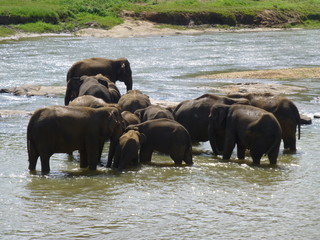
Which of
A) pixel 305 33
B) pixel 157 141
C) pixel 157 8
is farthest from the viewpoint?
pixel 157 8

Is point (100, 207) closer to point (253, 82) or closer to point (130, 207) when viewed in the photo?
point (130, 207)

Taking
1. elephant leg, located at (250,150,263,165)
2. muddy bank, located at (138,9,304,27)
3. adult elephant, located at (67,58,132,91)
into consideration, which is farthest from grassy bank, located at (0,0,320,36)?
elephant leg, located at (250,150,263,165)

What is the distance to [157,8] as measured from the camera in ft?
211

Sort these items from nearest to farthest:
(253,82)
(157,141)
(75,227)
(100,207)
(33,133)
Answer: (75,227) → (100,207) → (33,133) → (157,141) → (253,82)

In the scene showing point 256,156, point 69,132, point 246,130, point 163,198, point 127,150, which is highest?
point 69,132

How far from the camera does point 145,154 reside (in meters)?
14.0

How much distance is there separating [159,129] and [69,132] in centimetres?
Answer: 173

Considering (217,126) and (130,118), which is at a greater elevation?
(130,118)

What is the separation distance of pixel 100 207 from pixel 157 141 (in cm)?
293

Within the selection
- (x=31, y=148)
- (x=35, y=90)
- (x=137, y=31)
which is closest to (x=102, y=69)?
(x=35, y=90)

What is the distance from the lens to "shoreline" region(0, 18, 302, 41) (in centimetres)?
5255

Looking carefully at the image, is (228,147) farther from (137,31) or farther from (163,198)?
(137,31)

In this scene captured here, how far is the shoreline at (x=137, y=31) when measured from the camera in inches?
2069

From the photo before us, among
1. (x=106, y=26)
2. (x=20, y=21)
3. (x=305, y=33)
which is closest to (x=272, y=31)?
(x=305, y=33)
